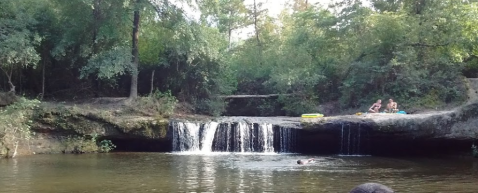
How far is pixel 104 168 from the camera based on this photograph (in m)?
16.0

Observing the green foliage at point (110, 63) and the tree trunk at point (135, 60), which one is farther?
the tree trunk at point (135, 60)

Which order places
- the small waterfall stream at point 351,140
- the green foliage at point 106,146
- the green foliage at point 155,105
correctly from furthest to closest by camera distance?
the green foliage at point 155,105, the green foliage at point 106,146, the small waterfall stream at point 351,140

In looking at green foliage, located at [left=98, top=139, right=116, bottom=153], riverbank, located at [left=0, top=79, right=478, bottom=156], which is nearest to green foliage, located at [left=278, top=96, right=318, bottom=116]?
riverbank, located at [left=0, top=79, right=478, bottom=156]

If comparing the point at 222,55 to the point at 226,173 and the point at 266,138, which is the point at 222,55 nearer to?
the point at 266,138

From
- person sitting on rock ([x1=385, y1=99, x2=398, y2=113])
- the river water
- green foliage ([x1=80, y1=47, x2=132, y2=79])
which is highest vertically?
green foliage ([x1=80, y1=47, x2=132, y2=79])

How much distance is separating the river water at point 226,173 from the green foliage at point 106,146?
4.77 ft

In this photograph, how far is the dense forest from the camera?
23672mm

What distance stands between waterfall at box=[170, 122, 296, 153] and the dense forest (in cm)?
356

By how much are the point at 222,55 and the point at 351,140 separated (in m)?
9.40

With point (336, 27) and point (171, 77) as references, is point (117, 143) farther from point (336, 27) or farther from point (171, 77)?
point (336, 27)

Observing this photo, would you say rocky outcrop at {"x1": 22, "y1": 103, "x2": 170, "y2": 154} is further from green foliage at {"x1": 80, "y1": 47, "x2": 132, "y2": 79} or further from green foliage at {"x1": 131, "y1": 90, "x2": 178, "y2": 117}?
green foliage at {"x1": 80, "y1": 47, "x2": 132, "y2": 79}

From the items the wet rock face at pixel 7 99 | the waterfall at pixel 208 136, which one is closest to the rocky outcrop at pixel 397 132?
the waterfall at pixel 208 136

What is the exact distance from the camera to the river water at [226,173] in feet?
41.2

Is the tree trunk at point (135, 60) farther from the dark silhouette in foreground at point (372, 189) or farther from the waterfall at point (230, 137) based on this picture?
the dark silhouette in foreground at point (372, 189)
